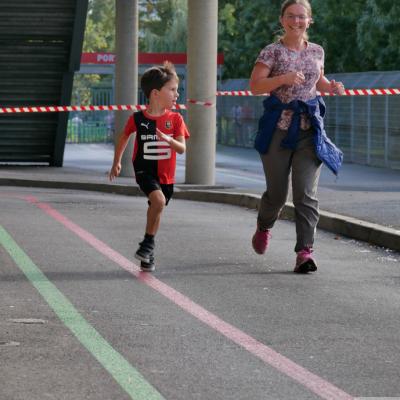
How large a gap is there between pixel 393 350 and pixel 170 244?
17.6 ft

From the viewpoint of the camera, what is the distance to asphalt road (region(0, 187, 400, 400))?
646 cm

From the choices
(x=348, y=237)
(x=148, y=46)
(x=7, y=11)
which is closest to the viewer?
(x=348, y=237)

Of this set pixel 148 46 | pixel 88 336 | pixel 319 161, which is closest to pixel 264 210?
pixel 319 161

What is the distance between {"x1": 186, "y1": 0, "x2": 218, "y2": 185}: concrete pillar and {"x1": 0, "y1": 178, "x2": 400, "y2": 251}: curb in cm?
87

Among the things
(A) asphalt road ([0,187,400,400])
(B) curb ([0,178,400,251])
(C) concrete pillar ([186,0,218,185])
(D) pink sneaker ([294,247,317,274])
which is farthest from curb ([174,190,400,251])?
(C) concrete pillar ([186,0,218,185])

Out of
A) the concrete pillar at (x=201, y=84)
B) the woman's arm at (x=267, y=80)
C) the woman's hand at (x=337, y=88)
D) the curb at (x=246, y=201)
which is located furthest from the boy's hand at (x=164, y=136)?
the concrete pillar at (x=201, y=84)

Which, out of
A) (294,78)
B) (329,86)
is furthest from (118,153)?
(329,86)

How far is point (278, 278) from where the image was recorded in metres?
10.3

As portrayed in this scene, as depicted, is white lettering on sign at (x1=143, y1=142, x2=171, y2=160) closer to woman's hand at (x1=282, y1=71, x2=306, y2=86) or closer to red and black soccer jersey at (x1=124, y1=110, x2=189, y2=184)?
red and black soccer jersey at (x1=124, y1=110, x2=189, y2=184)

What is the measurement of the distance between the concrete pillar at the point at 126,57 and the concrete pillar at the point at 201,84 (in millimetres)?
3677

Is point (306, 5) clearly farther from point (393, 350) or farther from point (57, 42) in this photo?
point (57, 42)

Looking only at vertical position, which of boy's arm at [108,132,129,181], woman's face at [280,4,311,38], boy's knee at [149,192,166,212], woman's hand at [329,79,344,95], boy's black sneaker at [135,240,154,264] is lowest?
boy's black sneaker at [135,240,154,264]

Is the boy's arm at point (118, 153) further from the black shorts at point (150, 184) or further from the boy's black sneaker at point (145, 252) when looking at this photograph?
the boy's black sneaker at point (145, 252)

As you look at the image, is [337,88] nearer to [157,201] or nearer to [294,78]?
[294,78]
